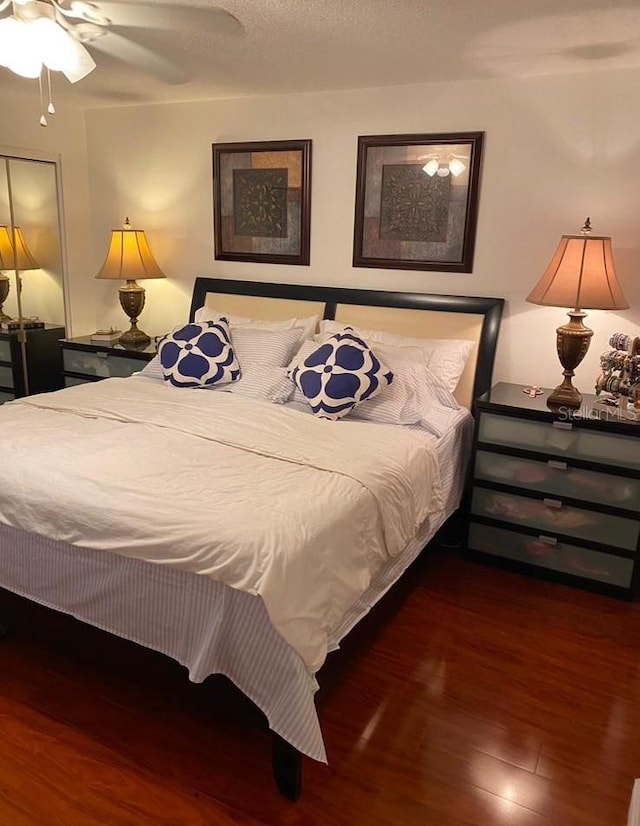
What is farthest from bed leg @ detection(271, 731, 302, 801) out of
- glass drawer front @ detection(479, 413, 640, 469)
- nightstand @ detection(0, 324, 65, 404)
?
nightstand @ detection(0, 324, 65, 404)

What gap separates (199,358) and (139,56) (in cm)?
146

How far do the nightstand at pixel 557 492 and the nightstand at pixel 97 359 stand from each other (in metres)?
2.25

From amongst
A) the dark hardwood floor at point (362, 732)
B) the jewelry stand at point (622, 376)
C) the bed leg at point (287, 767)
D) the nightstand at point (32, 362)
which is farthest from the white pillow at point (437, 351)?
the nightstand at point (32, 362)

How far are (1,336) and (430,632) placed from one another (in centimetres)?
349

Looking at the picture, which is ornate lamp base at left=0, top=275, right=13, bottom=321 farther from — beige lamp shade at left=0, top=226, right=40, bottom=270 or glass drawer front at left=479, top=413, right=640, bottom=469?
glass drawer front at left=479, top=413, right=640, bottom=469

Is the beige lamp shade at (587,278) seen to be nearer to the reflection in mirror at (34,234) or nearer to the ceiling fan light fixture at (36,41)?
the ceiling fan light fixture at (36,41)

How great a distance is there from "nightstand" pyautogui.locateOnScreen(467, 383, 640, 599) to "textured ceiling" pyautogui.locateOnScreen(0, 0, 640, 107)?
1.54 meters

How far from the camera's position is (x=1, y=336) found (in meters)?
4.37

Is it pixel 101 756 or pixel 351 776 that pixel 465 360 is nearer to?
pixel 351 776

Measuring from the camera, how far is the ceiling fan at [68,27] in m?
2.01

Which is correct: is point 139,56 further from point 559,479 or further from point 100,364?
point 559,479

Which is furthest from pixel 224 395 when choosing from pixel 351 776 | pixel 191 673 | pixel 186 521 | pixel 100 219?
pixel 100 219

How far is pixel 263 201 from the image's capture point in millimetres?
3980

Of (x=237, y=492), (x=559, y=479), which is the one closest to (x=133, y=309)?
(x=237, y=492)
